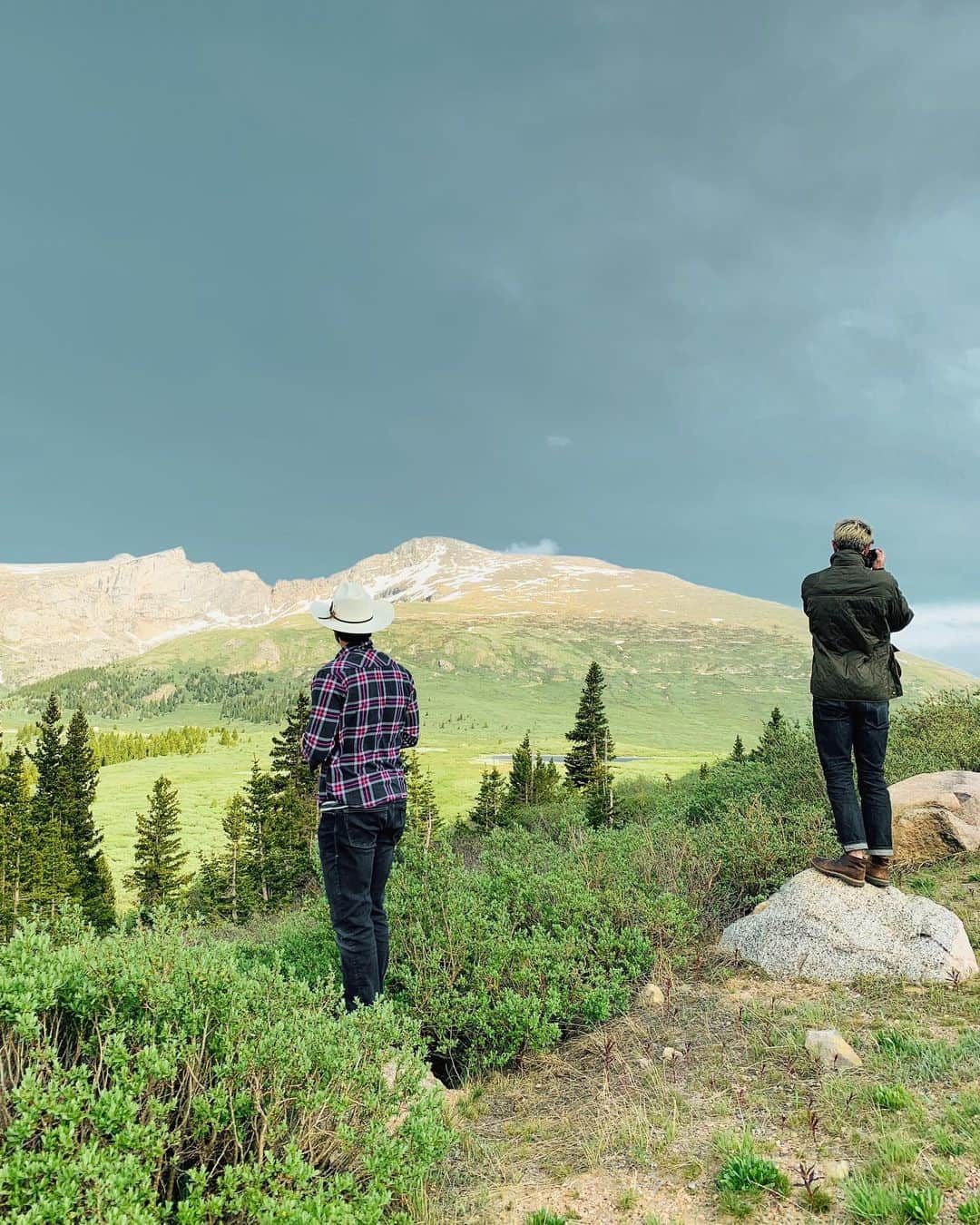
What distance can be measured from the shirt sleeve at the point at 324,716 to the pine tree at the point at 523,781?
56.9 m

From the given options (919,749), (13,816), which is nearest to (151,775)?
(13,816)

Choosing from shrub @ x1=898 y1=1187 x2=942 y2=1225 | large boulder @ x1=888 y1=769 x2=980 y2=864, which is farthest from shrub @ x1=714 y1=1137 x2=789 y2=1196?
large boulder @ x1=888 y1=769 x2=980 y2=864

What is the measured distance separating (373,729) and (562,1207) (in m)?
3.32

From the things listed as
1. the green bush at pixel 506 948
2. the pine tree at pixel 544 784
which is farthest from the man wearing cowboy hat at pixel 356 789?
the pine tree at pixel 544 784

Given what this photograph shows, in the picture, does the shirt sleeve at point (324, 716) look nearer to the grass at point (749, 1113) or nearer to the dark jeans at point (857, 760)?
the grass at point (749, 1113)

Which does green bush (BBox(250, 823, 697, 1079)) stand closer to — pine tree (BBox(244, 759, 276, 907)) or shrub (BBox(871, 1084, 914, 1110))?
shrub (BBox(871, 1084, 914, 1110))

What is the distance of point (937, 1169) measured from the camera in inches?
156

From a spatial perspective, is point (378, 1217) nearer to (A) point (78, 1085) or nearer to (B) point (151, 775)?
(A) point (78, 1085)

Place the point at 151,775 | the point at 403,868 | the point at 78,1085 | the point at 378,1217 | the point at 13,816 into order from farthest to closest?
the point at 151,775
the point at 13,816
the point at 403,868
the point at 378,1217
the point at 78,1085

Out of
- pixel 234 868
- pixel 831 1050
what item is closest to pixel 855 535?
pixel 831 1050

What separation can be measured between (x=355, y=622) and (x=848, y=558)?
5.19 meters

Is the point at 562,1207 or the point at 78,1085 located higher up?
the point at 78,1085

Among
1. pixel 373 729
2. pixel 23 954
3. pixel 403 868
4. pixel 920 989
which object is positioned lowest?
pixel 920 989

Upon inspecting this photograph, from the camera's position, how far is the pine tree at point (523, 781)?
204 ft
